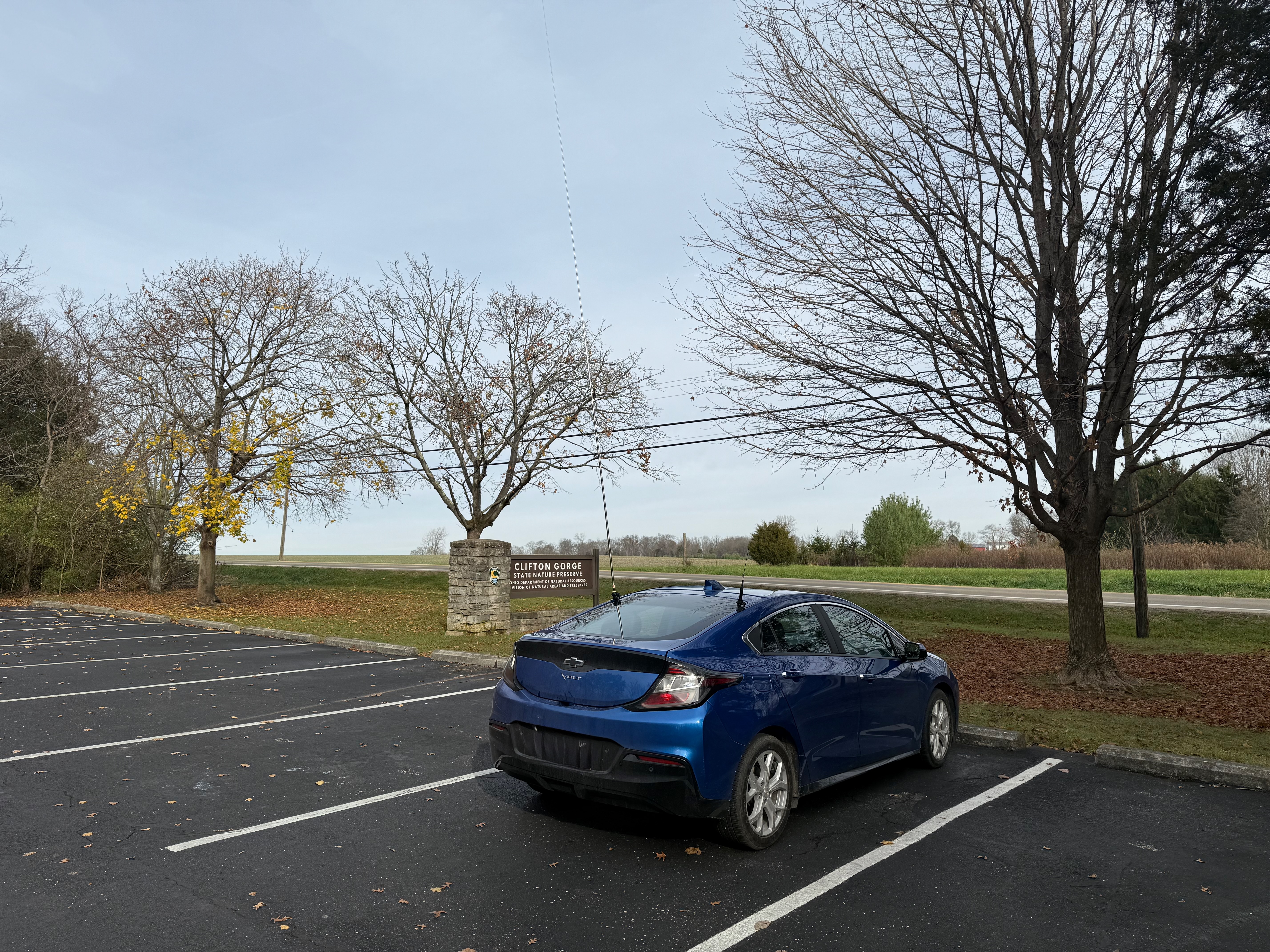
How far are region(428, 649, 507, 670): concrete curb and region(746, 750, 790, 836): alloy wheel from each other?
7.01 metres

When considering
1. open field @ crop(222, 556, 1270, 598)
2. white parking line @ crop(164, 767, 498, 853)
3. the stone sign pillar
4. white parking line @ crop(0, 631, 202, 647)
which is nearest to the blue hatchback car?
white parking line @ crop(164, 767, 498, 853)

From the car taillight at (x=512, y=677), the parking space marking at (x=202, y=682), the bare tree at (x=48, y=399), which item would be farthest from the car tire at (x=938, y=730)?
the bare tree at (x=48, y=399)

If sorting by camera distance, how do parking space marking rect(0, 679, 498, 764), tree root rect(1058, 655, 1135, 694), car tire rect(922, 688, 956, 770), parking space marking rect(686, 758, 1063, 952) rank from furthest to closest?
tree root rect(1058, 655, 1135, 694) < parking space marking rect(0, 679, 498, 764) < car tire rect(922, 688, 956, 770) < parking space marking rect(686, 758, 1063, 952)

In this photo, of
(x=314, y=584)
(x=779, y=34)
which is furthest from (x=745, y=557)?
(x=779, y=34)

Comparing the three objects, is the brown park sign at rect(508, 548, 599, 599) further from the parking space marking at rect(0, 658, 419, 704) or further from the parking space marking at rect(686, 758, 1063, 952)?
the parking space marking at rect(686, 758, 1063, 952)

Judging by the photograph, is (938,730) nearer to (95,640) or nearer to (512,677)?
(512,677)

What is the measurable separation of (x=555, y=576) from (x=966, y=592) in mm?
14178

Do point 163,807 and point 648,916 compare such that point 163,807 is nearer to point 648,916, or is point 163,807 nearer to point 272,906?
point 272,906

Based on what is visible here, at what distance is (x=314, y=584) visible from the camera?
34.7 meters

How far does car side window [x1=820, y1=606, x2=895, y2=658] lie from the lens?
6.14 m

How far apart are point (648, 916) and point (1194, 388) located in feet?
30.2

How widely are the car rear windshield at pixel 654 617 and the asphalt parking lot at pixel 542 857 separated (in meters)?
1.17

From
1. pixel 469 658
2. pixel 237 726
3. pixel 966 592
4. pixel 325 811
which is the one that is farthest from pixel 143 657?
pixel 966 592

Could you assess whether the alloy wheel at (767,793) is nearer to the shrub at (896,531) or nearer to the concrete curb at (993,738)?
the concrete curb at (993,738)
